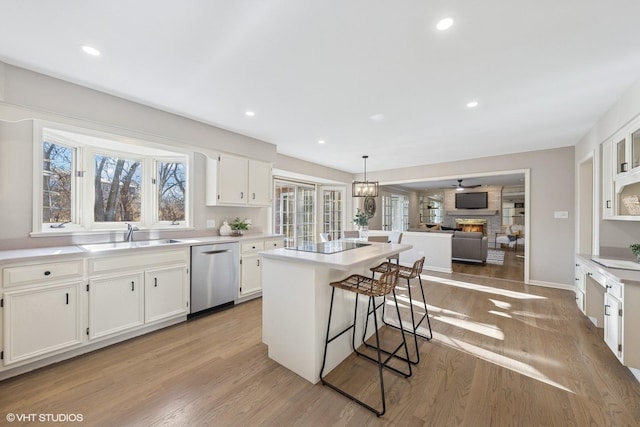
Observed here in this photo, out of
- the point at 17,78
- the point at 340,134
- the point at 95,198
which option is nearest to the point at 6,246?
the point at 95,198

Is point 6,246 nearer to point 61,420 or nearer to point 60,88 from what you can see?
point 60,88

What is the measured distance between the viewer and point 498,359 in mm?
2312

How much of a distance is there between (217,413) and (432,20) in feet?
9.40

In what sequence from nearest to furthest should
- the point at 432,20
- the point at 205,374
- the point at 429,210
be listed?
1. the point at 432,20
2. the point at 205,374
3. the point at 429,210

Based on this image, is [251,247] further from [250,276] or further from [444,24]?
[444,24]

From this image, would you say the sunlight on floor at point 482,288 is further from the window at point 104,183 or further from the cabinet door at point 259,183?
the window at point 104,183

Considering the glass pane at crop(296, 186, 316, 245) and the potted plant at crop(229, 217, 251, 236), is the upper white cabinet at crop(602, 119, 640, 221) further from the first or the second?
the glass pane at crop(296, 186, 316, 245)

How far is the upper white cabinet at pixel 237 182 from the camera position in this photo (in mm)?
3656

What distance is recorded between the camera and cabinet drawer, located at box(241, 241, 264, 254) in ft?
12.1

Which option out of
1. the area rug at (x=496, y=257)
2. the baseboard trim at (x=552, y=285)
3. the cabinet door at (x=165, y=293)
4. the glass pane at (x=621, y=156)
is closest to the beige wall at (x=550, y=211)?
the baseboard trim at (x=552, y=285)

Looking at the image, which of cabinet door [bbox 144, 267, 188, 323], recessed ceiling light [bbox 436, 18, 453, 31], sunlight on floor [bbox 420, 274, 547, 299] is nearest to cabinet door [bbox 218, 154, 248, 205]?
cabinet door [bbox 144, 267, 188, 323]

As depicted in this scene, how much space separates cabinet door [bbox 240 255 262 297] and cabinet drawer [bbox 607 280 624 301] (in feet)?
12.4

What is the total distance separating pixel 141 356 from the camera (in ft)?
7.63

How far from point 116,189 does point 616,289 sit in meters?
5.20
